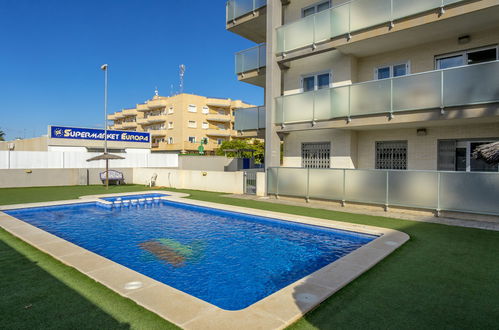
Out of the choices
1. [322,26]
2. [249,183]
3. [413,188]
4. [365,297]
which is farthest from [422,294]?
[249,183]

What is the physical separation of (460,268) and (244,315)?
172 inches

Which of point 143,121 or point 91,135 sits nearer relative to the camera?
point 91,135

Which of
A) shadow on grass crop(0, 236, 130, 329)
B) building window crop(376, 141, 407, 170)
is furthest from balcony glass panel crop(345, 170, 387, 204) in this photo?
shadow on grass crop(0, 236, 130, 329)

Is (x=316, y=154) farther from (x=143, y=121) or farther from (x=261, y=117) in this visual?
(x=143, y=121)

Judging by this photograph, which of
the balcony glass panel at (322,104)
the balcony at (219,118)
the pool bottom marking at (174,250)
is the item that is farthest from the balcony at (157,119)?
the pool bottom marking at (174,250)

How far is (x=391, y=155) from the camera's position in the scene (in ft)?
46.0

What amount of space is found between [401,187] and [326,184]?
9.94 feet

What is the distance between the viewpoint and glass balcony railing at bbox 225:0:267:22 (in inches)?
679

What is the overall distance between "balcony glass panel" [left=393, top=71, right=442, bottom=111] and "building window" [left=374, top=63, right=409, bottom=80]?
2183 mm

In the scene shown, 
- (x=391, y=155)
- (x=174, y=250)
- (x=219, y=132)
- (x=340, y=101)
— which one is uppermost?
(x=219, y=132)

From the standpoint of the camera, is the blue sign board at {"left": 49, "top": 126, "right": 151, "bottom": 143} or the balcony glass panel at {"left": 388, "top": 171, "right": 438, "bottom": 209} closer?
the balcony glass panel at {"left": 388, "top": 171, "right": 438, "bottom": 209}

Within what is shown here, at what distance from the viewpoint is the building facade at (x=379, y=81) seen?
10812 millimetres

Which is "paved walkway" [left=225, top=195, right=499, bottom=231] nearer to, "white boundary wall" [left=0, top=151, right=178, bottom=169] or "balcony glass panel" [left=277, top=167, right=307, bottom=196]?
"balcony glass panel" [left=277, top=167, right=307, bottom=196]

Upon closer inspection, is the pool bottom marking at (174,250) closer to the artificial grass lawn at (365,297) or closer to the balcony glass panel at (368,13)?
the artificial grass lawn at (365,297)
